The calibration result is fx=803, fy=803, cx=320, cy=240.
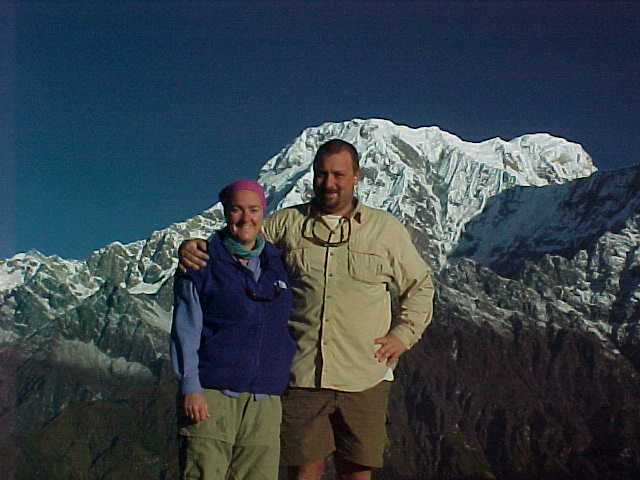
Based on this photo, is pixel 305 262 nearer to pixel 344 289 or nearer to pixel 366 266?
pixel 344 289

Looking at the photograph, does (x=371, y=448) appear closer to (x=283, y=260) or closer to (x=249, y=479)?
(x=249, y=479)

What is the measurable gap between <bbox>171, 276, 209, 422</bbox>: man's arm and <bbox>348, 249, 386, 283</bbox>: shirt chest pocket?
1.33 metres

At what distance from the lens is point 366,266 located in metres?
6.22

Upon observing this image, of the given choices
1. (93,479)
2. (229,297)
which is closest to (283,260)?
(229,297)

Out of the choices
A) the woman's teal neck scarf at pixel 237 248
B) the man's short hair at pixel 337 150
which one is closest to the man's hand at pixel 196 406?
the woman's teal neck scarf at pixel 237 248

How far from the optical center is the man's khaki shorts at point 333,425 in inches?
242

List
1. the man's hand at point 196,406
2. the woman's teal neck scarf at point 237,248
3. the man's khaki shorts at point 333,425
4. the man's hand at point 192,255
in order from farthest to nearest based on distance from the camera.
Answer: the man's khaki shorts at point 333,425, the woman's teal neck scarf at point 237,248, the man's hand at point 192,255, the man's hand at point 196,406

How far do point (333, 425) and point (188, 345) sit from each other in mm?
1627

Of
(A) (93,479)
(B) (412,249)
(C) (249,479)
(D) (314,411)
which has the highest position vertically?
(B) (412,249)

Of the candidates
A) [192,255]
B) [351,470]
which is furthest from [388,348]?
[192,255]

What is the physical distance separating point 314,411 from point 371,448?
22.3 inches

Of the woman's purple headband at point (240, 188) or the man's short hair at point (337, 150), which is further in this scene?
the man's short hair at point (337, 150)

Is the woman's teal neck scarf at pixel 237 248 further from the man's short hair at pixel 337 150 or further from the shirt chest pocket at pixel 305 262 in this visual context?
the man's short hair at pixel 337 150

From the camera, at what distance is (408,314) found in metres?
6.42
